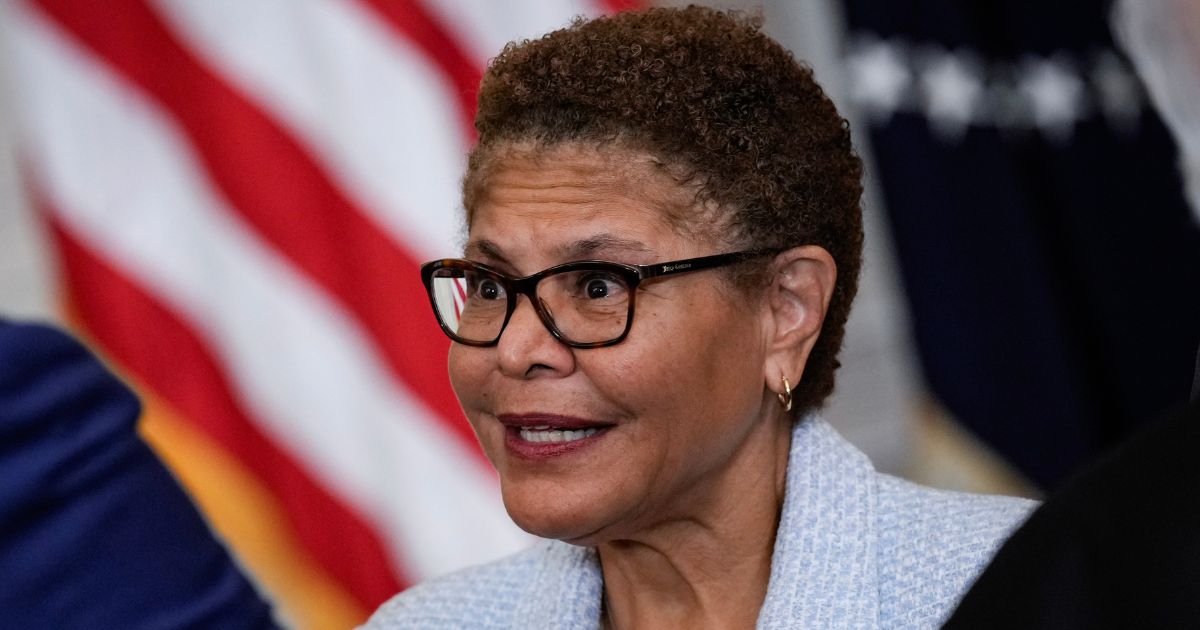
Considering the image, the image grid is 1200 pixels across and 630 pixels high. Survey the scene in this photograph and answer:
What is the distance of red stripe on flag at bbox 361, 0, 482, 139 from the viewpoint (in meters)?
3.37

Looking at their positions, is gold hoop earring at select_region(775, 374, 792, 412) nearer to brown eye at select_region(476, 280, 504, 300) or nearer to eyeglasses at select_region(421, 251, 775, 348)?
eyeglasses at select_region(421, 251, 775, 348)

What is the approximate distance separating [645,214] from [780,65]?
0.28 metres

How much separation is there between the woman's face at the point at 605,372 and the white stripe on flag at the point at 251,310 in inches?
62.2

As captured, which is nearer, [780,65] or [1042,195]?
[780,65]

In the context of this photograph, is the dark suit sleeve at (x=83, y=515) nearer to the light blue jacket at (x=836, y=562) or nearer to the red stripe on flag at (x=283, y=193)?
the light blue jacket at (x=836, y=562)

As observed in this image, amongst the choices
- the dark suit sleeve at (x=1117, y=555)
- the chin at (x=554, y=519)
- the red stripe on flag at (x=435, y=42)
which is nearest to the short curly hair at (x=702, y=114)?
the chin at (x=554, y=519)

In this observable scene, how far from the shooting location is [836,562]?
5.89ft

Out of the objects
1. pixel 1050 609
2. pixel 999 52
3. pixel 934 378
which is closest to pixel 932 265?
pixel 934 378

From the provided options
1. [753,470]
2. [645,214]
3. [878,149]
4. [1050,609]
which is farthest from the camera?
[878,149]

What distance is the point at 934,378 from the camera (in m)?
3.69

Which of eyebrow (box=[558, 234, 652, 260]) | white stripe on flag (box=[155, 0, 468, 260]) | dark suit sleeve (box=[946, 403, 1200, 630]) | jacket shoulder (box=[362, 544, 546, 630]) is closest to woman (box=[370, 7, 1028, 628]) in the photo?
eyebrow (box=[558, 234, 652, 260])

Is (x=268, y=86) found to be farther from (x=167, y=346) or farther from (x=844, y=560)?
(x=844, y=560)

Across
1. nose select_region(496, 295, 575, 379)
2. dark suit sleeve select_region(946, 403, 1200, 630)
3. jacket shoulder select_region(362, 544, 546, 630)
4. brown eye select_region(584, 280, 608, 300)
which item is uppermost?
brown eye select_region(584, 280, 608, 300)

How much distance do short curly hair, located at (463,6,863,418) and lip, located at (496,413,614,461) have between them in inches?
11.2
